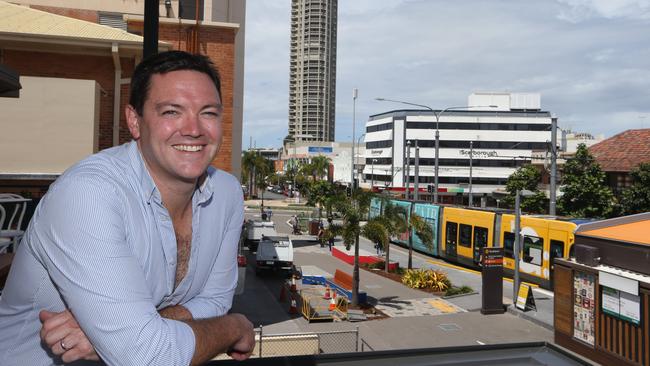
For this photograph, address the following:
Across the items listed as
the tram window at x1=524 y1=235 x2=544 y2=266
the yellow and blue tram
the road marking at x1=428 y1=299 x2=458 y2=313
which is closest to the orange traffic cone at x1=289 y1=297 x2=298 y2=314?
the road marking at x1=428 y1=299 x2=458 y2=313

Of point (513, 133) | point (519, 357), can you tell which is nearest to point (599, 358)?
point (519, 357)

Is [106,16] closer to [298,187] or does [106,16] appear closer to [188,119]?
[188,119]

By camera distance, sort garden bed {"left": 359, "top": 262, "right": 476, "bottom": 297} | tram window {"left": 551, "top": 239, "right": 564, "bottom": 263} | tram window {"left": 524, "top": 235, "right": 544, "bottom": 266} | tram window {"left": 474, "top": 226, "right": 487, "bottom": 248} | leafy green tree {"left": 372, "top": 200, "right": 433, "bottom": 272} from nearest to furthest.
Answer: tram window {"left": 551, "top": 239, "right": 564, "bottom": 263} < leafy green tree {"left": 372, "top": 200, "right": 433, "bottom": 272} < tram window {"left": 524, "top": 235, "right": 544, "bottom": 266} < garden bed {"left": 359, "top": 262, "right": 476, "bottom": 297} < tram window {"left": 474, "top": 226, "right": 487, "bottom": 248}

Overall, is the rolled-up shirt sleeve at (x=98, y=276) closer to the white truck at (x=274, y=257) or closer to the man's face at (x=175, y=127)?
the man's face at (x=175, y=127)

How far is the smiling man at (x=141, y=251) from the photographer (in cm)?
138

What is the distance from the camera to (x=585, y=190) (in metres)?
28.8

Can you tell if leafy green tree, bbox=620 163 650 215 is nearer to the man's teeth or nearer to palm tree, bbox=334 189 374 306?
palm tree, bbox=334 189 374 306

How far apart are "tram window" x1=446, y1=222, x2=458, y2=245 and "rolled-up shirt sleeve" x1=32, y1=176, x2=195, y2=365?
25798 mm

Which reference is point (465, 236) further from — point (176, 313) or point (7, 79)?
point (176, 313)

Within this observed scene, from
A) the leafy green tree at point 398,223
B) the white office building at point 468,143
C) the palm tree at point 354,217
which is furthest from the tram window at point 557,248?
the white office building at point 468,143

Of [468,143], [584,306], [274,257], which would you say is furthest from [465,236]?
[468,143]

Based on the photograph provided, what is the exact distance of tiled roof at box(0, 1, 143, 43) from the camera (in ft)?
43.4

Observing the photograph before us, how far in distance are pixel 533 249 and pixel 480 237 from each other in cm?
371

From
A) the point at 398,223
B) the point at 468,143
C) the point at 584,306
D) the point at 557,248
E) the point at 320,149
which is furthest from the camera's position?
the point at 320,149
